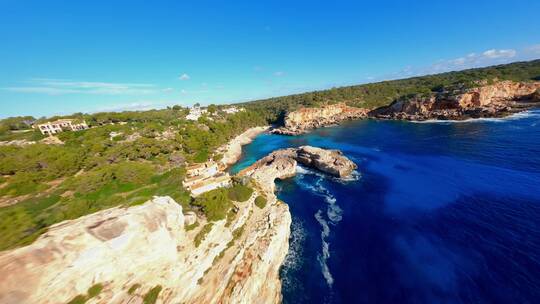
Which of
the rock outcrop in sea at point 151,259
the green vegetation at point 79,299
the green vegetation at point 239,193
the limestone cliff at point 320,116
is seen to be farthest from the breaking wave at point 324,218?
the limestone cliff at point 320,116

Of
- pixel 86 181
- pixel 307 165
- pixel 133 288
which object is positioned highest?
pixel 86 181

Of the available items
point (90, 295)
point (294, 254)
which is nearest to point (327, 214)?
point (294, 254)

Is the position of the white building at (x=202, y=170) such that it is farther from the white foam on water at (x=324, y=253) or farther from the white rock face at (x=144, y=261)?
the white foam on water at (x=324, y=253)

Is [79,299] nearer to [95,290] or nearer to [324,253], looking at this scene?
[95,290]

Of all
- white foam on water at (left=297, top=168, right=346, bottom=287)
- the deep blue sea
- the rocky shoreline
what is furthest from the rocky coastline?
white foam on water at (left=297, top=168, right=346, bottom=287)

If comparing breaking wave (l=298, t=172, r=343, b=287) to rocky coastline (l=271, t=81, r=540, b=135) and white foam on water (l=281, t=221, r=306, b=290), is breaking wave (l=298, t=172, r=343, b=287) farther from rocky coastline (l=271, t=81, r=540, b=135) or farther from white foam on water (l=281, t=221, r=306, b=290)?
rocky coastline (l=271, t=81, r=540, b=135)

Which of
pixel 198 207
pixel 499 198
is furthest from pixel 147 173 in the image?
pixel 499 198
